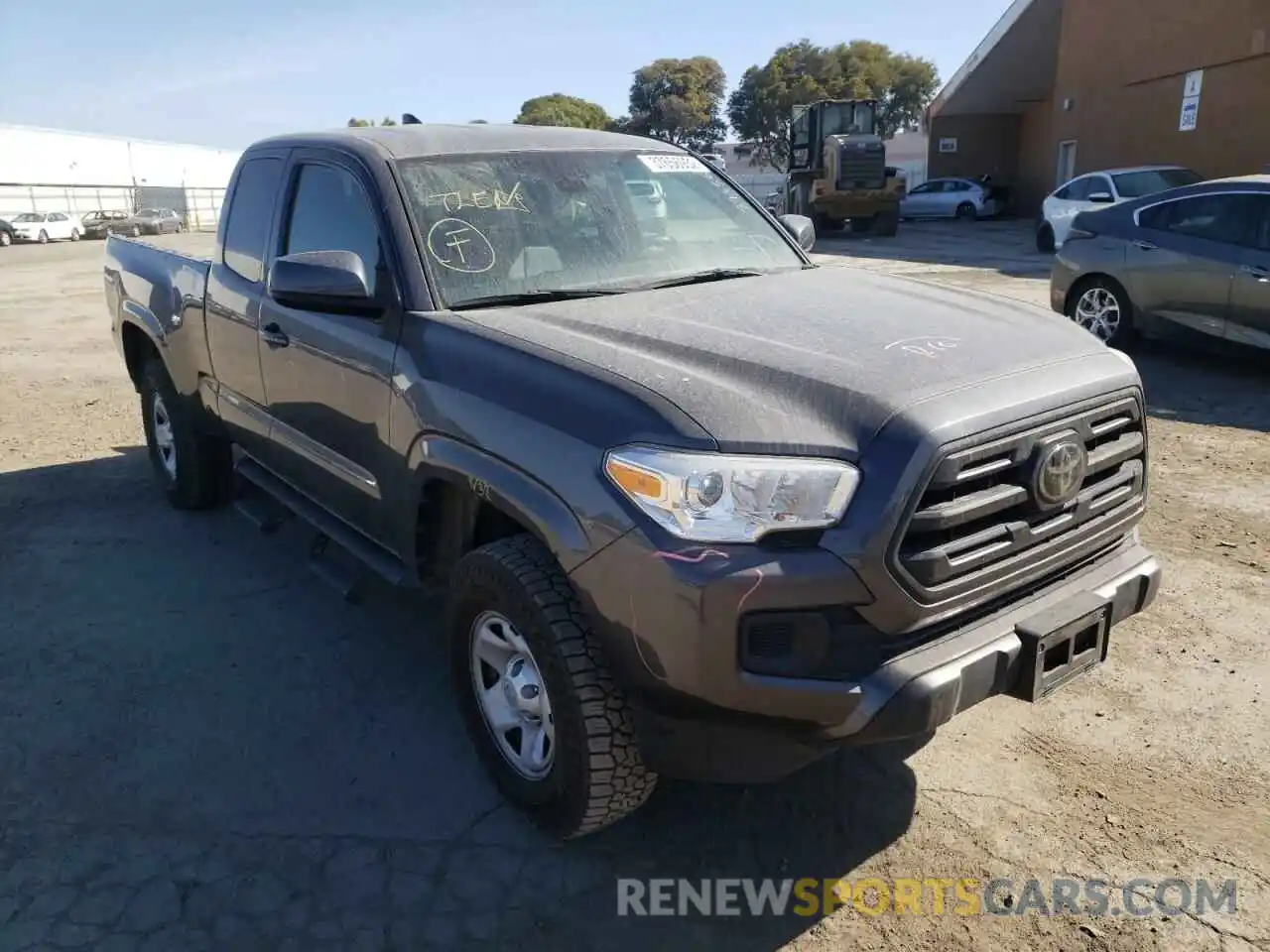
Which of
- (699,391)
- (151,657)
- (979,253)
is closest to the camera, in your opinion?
(699,391)

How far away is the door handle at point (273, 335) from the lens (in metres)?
3.92

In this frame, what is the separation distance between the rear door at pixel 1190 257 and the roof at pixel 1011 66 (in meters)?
25.1

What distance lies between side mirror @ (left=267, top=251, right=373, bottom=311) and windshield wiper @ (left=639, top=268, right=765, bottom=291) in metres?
0.95

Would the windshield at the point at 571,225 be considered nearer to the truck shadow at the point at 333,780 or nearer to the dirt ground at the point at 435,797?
the dirt ground at the point at 435,797

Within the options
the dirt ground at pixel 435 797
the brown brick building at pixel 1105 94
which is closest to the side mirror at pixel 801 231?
the dirt ground at pixel 435 797

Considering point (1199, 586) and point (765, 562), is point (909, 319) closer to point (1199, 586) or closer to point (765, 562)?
point (765, 562)

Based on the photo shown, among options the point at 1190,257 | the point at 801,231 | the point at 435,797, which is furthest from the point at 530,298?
the point at 1190,257

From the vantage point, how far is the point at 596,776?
259 centimetres

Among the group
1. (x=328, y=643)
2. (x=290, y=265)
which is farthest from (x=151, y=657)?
(x=290, y=265)

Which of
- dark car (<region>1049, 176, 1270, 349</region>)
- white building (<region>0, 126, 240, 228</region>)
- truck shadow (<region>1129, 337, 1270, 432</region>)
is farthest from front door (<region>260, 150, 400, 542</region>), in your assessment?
white building (<region>0, 126, 240, 228</region>)

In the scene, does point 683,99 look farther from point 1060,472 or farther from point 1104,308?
point 1060,472

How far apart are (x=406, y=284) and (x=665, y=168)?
1.43 meters

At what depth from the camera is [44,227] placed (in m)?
39.2

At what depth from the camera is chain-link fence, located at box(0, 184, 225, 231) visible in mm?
48281
